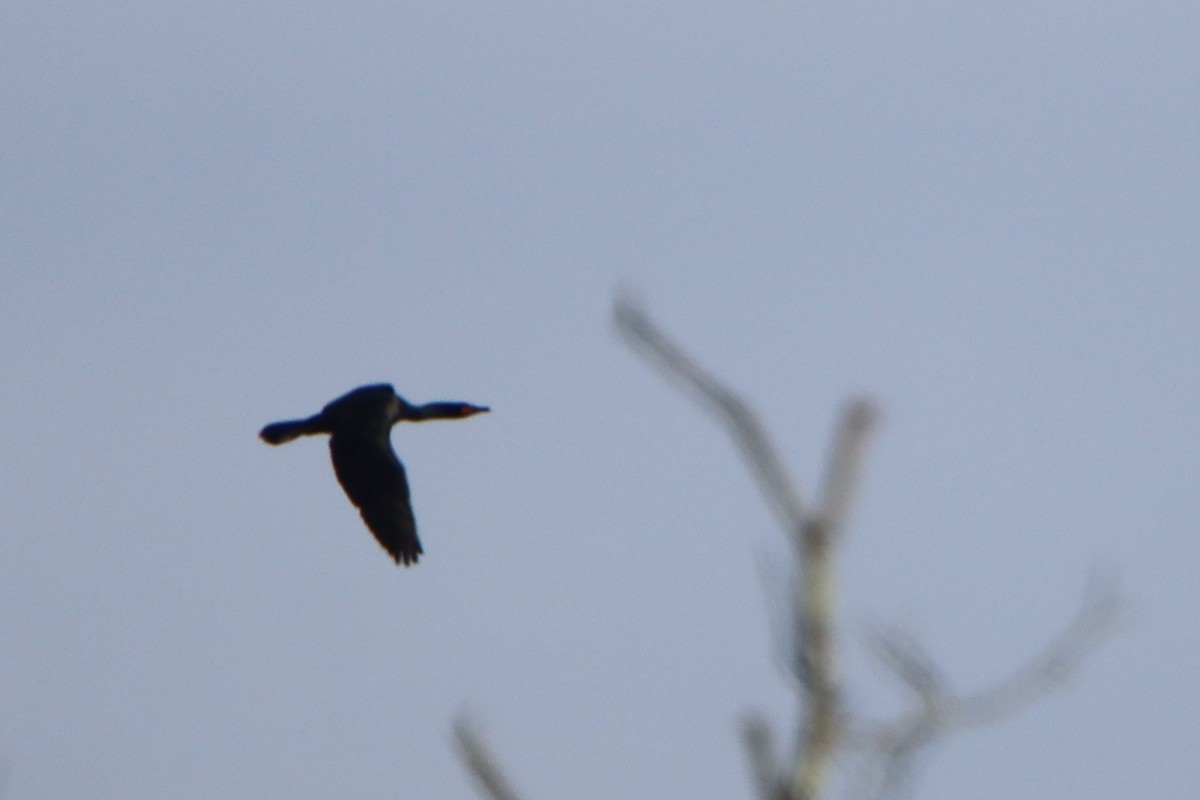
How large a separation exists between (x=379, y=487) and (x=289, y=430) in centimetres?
134

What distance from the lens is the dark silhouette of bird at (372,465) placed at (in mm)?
18000

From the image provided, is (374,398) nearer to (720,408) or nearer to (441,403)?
(441,403)

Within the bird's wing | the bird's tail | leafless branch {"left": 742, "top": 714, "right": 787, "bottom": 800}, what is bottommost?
leafless branch {"left": 742, "top": 714, "right": 787, "bottom": 800}

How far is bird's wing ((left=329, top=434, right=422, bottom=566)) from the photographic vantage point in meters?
18.0

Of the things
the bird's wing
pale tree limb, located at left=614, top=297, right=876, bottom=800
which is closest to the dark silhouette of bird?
the bird's wing

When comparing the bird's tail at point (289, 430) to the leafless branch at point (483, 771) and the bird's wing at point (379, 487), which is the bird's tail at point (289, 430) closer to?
the bird's wing at point (379, 487)

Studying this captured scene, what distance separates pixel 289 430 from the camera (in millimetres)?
19000

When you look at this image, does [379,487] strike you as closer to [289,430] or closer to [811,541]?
[289,430]

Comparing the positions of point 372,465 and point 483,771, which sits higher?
point 372,465

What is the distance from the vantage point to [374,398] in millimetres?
18719

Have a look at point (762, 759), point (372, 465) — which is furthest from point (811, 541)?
point (372, 465)

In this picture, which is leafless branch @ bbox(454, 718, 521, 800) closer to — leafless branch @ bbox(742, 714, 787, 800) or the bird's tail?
leafless branch @ bbox(742, 714, 787, 800)

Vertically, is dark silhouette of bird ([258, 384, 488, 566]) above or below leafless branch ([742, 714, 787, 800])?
above

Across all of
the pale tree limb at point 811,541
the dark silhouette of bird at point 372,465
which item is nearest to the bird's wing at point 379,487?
the dark silhouette of bird at point 372,465
